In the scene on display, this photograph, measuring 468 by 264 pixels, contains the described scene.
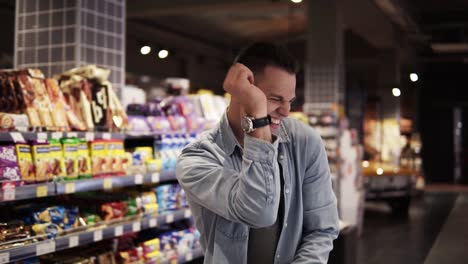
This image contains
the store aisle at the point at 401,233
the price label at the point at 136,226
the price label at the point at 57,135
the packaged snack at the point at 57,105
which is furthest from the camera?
the store aisle at the point at 401,233

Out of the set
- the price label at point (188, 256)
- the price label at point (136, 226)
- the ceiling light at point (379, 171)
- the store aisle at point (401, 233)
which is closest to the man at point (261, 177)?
the price label at point (136, 226)

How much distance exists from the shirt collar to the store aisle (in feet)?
13.8

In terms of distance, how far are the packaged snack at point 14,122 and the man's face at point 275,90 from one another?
204cm

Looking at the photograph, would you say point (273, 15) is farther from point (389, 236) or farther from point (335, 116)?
point (389, 236)

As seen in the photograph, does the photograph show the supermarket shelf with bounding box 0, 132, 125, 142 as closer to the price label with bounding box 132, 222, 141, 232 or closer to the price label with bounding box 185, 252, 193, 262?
the price label with bounding box 132, 222, 141, 232

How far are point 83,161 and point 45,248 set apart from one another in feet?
2.13

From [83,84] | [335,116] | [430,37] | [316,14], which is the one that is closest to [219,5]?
[316,14]

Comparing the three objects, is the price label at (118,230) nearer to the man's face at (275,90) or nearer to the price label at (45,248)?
the price label at (45,248)

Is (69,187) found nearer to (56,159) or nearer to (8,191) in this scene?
(56,159)

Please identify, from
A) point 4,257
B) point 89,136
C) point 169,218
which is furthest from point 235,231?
point 169,218

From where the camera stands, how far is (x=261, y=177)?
4.51 feet

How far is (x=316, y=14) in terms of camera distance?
10.5m

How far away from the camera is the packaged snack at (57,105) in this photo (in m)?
3.44

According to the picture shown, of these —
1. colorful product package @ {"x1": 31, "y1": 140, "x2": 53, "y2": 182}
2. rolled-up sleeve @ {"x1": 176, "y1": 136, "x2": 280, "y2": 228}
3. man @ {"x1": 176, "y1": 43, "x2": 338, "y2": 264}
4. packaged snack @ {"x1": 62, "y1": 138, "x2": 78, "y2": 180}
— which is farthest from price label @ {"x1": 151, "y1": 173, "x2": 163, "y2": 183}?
rolled-up sleeve @ {"x1": 176, "y1": 136, "x2": 280, "y2": 228}
